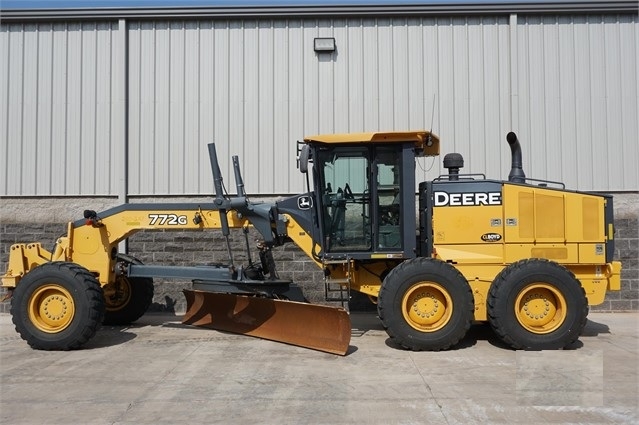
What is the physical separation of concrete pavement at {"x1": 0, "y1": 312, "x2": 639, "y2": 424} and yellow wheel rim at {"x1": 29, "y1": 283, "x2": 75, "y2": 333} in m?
0.40

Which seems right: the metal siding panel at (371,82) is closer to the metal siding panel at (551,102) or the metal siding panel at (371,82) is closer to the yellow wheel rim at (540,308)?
the metal siding panel at (551,102)

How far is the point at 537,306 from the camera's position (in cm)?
741

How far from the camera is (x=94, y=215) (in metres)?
8.18

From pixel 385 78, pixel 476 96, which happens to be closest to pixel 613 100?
pixel 476 96

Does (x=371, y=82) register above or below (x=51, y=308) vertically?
above

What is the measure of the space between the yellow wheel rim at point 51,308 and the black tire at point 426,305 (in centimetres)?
418

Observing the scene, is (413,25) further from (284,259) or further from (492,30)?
(284,259)

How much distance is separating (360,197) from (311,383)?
116 inches

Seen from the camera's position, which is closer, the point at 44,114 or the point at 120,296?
the point at 120,296

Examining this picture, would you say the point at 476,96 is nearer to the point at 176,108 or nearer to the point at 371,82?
the point at 371,82

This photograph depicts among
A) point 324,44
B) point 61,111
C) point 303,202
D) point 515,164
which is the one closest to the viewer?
point 303,202

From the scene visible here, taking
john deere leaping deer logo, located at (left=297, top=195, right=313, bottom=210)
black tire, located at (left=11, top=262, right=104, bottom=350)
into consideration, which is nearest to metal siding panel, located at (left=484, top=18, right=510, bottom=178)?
john deere leaping deer logo, located at (left=297, top=195, right=313, bottom=210)

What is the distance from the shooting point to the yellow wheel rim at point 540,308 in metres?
7.36

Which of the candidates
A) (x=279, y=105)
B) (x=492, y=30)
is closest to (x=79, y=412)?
(x=279, y=105)
